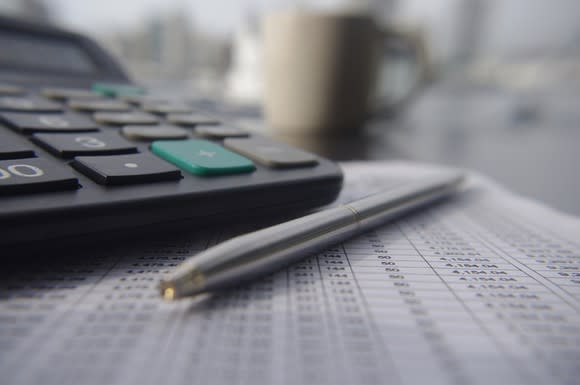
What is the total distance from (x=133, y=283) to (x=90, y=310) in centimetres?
2

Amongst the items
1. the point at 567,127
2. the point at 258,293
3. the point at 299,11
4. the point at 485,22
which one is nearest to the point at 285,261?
the point at 258,293

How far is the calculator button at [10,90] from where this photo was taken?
229 millimetres

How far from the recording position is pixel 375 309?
0.42ft

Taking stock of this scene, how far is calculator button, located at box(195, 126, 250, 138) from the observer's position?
0.22m

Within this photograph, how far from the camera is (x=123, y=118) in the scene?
22cm

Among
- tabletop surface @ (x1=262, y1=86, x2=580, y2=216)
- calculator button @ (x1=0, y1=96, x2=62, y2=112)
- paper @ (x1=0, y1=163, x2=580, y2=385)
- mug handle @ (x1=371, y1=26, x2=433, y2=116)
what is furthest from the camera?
mug handle @ (x1=371, y1=26, x2=433, y2=116)

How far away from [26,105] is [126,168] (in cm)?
11

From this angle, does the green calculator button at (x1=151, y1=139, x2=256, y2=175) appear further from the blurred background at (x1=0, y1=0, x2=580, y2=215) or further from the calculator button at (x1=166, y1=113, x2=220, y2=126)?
the blurred background at (x1=0, y1=0, x2=580, y2=215)

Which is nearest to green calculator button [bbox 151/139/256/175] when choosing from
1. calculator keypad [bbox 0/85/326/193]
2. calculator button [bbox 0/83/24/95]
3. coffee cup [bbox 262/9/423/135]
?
calculator keypad [bbox 0/85/326/193]

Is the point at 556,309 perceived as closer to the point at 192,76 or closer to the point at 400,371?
the point at 400,371

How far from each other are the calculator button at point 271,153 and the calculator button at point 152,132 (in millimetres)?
25

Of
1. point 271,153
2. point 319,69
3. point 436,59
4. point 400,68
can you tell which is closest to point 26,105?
point 271,153

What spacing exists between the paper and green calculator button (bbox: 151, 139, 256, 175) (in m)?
0.03

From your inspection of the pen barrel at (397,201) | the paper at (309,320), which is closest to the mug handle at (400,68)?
the pen barrel at (397,201)
